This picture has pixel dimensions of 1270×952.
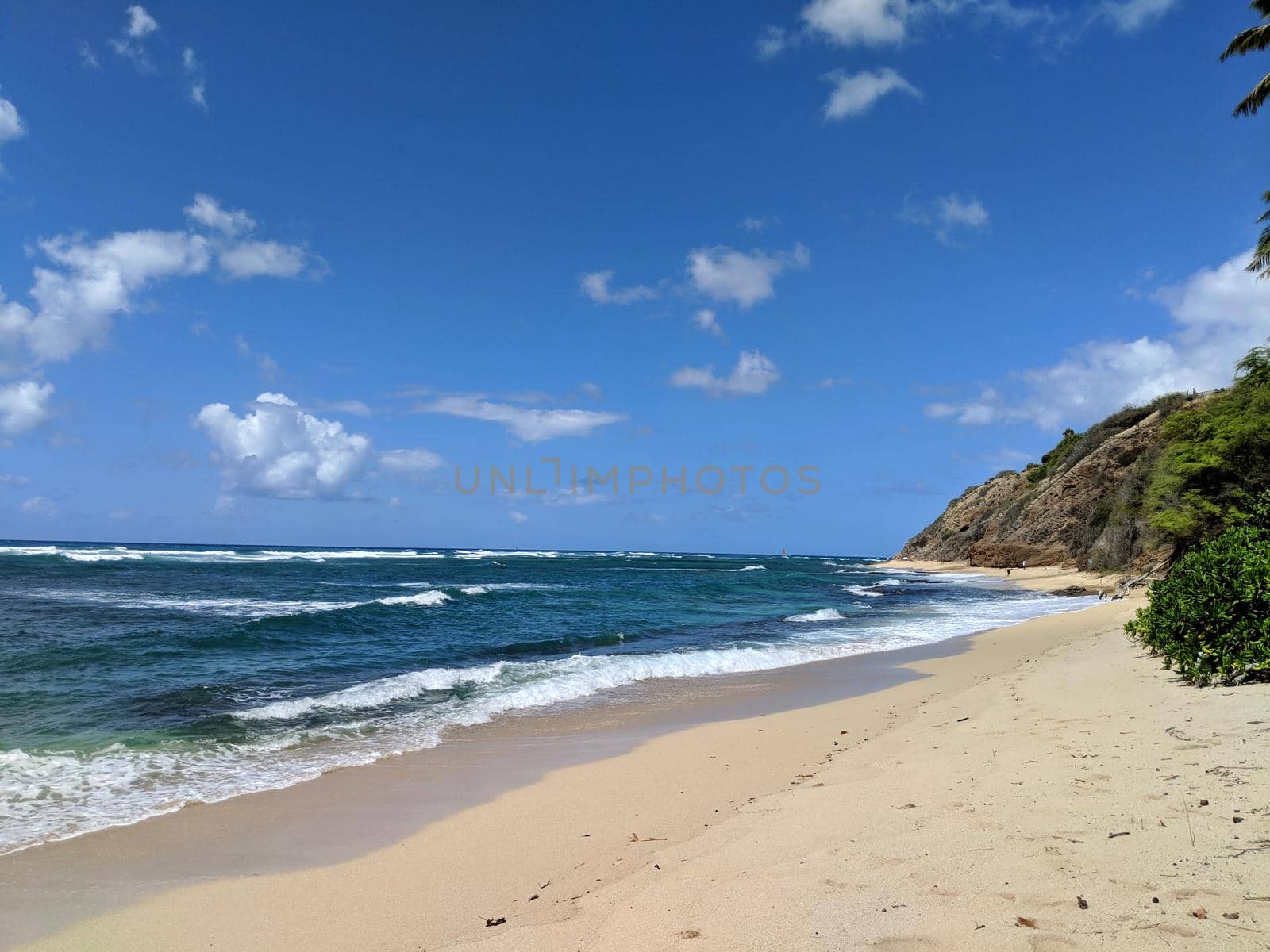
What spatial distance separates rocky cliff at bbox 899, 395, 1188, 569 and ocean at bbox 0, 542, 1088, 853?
7.29 meters

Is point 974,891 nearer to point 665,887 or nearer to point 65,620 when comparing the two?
point 665,887

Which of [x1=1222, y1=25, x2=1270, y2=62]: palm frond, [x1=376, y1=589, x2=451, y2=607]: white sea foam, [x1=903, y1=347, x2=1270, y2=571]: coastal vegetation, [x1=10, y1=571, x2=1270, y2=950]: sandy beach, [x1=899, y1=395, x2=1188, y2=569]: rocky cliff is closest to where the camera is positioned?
[x1=10, y1=571, x2=1270, y2=950]: sandy beach

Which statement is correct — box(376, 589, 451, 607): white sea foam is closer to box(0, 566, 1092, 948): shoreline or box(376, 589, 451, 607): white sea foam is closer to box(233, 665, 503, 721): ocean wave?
box(233, 665, 503, 721): ocean wave

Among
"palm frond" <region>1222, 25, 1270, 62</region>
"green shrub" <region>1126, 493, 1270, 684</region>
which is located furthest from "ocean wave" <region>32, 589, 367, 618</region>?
"palm frond" <region>1222, 25, 1270, 62</region>

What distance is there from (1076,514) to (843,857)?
203ft

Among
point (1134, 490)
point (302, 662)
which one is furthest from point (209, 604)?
point (1134, 490)

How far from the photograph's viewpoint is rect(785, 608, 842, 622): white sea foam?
83.3 ft

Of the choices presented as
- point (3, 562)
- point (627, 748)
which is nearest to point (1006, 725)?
point (627, 748)

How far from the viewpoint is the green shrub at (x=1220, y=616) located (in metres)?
7.07

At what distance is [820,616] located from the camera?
26.5 meters

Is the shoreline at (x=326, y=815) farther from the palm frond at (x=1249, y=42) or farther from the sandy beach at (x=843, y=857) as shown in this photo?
the palm frond at (x=1249, y=42)

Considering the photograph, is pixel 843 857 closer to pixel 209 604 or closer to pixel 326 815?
pixel 326 815

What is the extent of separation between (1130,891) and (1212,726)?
11.1 ft

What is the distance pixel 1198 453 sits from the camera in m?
23.6
